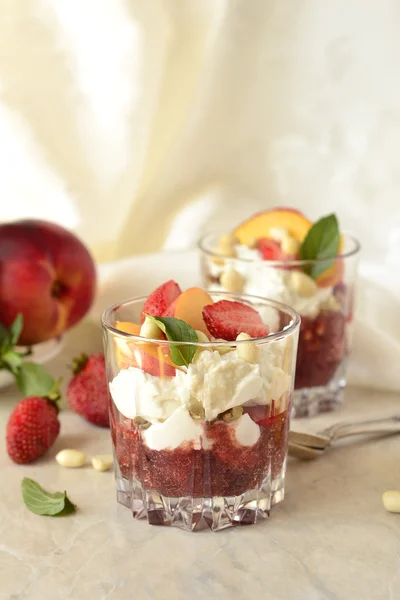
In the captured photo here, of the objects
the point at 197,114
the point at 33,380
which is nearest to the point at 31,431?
the point at 33,380

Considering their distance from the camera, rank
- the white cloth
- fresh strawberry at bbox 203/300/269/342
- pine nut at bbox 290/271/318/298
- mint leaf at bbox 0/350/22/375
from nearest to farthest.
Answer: fresh strawberry at bbox 203/300/269/342 < pine nut at bbox 290/271/318/298 < mint leaf at bbox 0/350/22/375 < the white cloth

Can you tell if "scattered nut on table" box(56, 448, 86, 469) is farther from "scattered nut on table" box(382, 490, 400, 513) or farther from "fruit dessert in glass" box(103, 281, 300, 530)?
"scattered nut on table" box(382, 490, 400, 513)

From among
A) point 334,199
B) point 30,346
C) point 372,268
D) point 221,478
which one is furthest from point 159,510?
point 334,199

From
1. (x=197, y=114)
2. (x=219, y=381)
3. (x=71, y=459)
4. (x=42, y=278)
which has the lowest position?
(x=71, y=459)

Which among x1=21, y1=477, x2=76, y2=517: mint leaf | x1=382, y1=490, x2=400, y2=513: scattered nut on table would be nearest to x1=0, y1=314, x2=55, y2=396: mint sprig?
x1=21, y1=477, x2=76, y2=517: mint leaf

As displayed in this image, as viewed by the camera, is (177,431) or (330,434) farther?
(330,434)

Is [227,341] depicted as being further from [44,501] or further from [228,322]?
[44,501]

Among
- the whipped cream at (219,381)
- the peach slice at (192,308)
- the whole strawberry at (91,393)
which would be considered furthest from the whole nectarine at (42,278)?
the whipped cream at (219,381)
